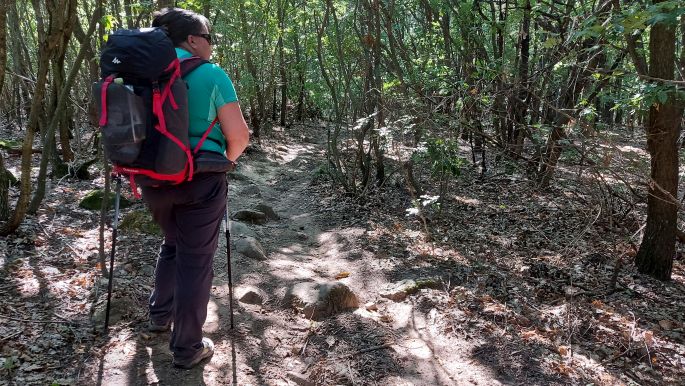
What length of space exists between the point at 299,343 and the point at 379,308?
1.12m

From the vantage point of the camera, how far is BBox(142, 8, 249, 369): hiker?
9.57ft

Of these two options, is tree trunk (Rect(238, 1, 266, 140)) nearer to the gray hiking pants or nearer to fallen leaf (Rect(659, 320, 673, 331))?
the gray hiking pants

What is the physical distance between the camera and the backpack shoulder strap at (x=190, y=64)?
2.88 m

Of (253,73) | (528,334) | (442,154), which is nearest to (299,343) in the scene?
(528,334)

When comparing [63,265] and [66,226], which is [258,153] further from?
[63,265]

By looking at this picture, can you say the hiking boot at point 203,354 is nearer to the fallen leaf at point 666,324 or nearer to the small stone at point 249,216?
the fallen leaf at point 666,324

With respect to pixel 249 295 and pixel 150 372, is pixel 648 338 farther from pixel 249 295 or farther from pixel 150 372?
pixel 150 372

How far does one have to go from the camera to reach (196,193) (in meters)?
2.96

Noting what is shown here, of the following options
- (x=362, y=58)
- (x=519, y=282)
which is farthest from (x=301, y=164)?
(x=519, y=282)

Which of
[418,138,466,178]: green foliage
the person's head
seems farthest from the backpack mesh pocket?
[418,138,466,178]: green foliage

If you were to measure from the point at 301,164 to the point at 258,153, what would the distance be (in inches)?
64.6

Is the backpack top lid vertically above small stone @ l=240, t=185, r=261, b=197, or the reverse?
the backpack top lid

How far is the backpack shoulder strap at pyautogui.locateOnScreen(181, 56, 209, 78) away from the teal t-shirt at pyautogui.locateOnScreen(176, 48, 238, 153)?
2cm

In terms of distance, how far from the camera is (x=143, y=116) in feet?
8.91
